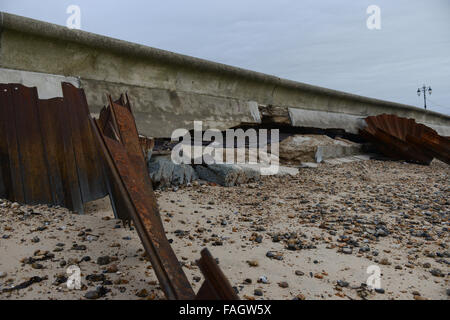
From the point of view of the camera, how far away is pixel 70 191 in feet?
7.48

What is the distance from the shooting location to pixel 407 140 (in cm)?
596

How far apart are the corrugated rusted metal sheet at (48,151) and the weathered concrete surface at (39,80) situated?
0.40 m

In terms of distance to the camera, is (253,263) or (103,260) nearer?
(103,260)

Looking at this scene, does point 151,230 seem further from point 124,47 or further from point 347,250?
point 124,47

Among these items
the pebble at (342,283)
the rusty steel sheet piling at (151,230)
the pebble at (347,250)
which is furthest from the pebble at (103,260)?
the pebble at (347,250)

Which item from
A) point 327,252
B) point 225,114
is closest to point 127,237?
point 327,252

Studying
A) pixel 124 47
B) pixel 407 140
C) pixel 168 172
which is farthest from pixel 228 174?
pixel 407 140

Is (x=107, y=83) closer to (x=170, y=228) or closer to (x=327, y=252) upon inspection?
(x=170, y=228)

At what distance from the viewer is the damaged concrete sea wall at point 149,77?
2785mm

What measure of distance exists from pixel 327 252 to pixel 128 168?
129cm

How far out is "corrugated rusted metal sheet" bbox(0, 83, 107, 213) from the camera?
2219 mm

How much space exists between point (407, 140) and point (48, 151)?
6.00 metres

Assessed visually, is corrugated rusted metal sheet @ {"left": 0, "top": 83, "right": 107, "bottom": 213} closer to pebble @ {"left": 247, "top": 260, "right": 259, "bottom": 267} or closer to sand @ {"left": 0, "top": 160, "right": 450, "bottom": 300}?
sand @ {"left": 0, "top": 160, "right": 450, "bottom": 300}

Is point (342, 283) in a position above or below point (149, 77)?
below
